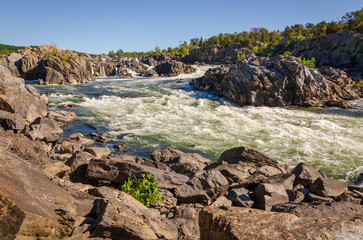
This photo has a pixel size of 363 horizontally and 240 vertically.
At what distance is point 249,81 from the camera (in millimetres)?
29141

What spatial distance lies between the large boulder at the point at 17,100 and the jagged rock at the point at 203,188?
12800 millimetres

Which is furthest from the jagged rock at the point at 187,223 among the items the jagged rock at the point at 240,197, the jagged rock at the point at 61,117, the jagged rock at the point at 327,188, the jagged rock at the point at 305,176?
the jagged rock at the point at 61,117

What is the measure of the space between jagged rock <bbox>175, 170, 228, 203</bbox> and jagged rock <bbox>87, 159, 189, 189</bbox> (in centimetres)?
36

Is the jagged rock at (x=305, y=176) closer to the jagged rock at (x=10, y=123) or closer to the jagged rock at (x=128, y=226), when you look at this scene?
the jagged rock at (x=128, y=226)

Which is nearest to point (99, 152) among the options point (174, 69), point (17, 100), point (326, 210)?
point (17, 100)

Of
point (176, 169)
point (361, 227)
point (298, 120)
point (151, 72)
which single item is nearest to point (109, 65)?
point (151, 72)

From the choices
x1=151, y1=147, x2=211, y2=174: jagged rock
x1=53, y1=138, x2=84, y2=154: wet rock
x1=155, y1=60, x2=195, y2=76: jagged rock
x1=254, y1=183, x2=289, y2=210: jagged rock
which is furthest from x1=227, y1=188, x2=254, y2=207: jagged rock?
x1=155, y1=60, x2=195, y2=76: jagged rock

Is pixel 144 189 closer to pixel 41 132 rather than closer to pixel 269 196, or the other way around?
pixel 269 196

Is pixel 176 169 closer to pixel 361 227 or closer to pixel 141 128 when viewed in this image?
pixel 361 227

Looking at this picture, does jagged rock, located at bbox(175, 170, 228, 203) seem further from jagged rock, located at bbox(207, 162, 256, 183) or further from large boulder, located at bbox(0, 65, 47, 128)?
large boulder, located at bbox(0, 65, 47, 128)

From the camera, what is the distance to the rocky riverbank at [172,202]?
10.0 feet

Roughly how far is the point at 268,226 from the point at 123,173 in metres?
4.80

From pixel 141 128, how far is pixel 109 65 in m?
61.9

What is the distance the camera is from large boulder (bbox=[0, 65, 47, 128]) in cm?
1544
